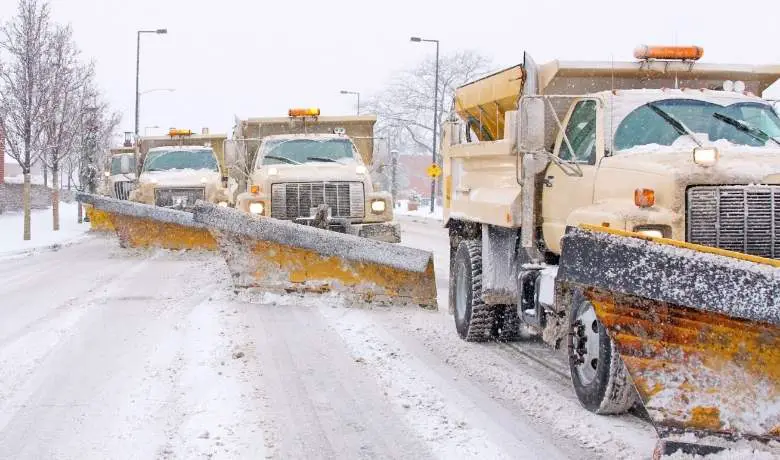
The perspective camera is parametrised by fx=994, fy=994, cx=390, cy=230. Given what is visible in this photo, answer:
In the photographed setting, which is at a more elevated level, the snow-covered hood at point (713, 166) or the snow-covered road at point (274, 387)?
the snow-covered hood at point (713, 166)

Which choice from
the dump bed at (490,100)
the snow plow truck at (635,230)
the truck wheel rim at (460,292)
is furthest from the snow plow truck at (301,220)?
the dump bed at (490,100)

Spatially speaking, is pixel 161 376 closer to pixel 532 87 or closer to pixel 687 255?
pixel 532 87

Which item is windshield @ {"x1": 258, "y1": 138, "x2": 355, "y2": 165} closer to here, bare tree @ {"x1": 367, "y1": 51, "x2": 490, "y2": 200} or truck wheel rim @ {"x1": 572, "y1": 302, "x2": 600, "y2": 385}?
truck wheel rim @ {"x1": 572, "y1": 302, "x2": 600, "y2": 385}

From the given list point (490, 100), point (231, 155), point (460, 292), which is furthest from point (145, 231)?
point (490, 100)

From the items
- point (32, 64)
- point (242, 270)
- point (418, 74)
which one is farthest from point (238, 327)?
point (418, 74)

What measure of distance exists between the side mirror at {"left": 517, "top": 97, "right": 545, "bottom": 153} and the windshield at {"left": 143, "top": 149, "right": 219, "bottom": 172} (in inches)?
517

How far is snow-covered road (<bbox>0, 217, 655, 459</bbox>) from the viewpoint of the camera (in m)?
5.00

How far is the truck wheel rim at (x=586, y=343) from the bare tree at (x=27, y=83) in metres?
18.2

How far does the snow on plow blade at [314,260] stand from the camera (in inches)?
383

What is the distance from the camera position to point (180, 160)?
1931 centimetres

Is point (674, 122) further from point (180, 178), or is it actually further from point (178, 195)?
point (180, 178)

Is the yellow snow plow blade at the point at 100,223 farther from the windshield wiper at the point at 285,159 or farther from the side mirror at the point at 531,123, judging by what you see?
the side mirror at the point at 531,123

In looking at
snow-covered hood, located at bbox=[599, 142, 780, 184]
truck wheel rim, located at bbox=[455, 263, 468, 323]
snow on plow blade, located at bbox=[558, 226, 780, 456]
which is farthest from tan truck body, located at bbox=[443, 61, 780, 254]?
snow on plow blade, located at bbox=[558, 226, 780, 456]

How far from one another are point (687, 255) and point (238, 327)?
17.4ft
